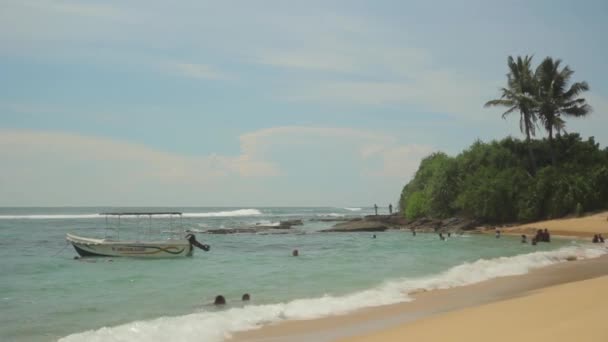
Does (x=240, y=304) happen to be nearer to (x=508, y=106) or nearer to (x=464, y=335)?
(x=464, y=335)

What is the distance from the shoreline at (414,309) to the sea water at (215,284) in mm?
648

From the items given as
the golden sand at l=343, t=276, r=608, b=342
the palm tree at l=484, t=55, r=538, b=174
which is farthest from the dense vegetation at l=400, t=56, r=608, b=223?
the golden sand at l=343, t=276, r=608, b=342

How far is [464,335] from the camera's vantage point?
358 inches

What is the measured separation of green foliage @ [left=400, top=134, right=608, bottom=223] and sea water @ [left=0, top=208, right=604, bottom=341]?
37.7 feet

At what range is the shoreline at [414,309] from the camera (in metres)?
10.9

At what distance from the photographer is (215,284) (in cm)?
2034

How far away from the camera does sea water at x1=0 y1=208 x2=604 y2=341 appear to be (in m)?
12.7

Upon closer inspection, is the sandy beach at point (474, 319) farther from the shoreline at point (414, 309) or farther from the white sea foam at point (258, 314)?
the white sea foam at point (258, 314)

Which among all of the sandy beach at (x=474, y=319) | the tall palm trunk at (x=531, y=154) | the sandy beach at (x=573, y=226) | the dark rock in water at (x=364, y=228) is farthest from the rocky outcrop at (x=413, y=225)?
the sandy beach at (x=474, y=319)

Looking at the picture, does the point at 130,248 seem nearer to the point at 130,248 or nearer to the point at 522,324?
the point at 130,248

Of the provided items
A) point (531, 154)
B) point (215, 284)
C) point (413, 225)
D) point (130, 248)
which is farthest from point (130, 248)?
point (531, 154)

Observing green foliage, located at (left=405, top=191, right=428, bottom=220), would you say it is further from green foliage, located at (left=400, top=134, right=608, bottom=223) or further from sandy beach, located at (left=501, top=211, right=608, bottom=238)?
sandy beach, located at (left=501, top=211, right=608, bottom=238)

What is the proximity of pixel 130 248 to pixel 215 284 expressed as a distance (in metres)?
13.4

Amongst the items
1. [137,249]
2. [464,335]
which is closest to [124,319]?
[464,335]
